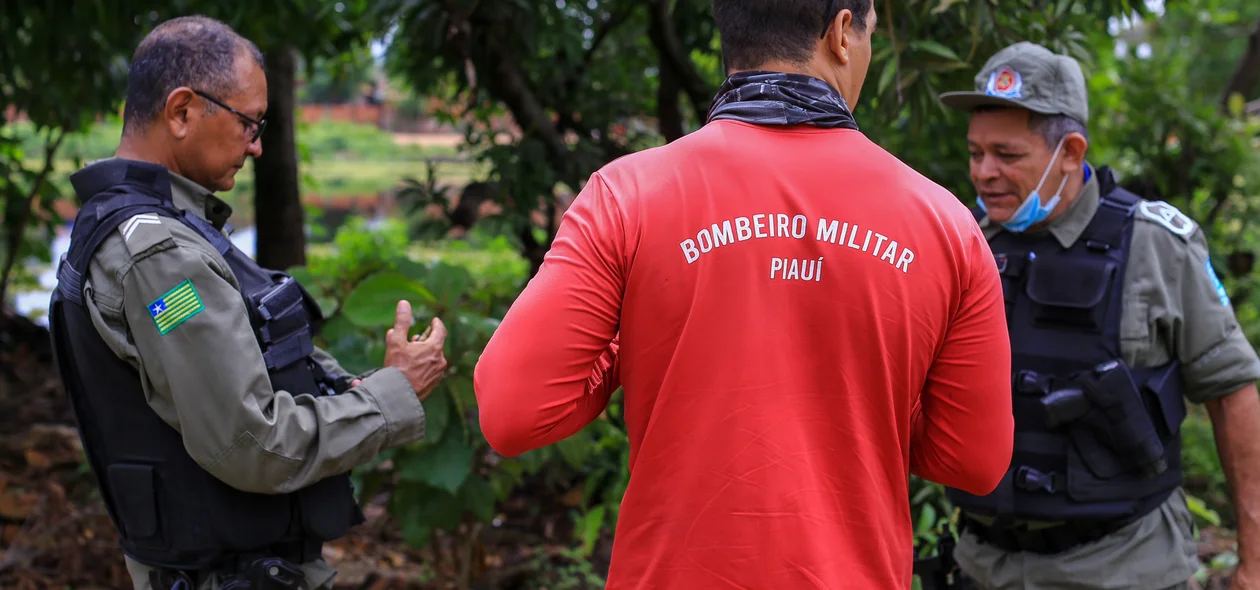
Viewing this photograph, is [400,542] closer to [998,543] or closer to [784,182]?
[998,543]

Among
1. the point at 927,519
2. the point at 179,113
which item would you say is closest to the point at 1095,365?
the point at 927,519

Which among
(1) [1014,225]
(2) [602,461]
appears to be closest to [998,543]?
(1) [1014,225]

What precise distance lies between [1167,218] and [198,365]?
2132 mm

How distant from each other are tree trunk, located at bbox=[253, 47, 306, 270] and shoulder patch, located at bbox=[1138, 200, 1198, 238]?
4.35 metres

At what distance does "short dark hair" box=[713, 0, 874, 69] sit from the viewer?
1.48 metres

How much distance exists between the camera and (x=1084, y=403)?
7.75ft

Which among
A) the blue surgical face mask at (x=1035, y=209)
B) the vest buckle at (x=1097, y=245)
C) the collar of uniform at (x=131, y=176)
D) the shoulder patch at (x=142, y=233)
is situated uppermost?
the collar of uniform at (x=131, y=176)

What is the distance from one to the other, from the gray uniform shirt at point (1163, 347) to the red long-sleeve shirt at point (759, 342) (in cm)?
103

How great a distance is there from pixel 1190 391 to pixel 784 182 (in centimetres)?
151

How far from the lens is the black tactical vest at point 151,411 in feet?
6.82

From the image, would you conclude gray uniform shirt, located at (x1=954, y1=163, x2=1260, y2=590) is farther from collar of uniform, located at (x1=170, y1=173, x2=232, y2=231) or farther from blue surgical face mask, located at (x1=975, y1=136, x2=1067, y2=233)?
collar of uniform, located at (x1=170, y1=173, x2=232, y2=231)

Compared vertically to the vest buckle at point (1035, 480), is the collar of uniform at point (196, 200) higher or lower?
higher

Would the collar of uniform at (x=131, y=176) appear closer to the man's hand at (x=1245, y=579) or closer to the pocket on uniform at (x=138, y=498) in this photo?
the pocket on uniform at (x=138, y=498)

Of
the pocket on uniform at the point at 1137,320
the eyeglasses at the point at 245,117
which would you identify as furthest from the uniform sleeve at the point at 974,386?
the eyeglasses at the point at 245,117
